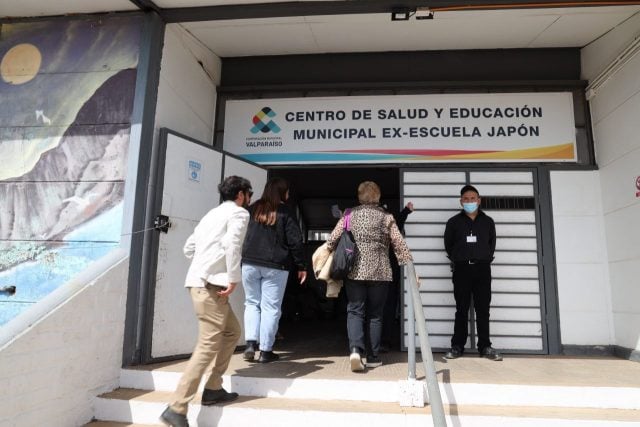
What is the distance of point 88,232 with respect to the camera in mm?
3643

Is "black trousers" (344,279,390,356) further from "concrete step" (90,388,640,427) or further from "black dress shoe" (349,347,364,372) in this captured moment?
"concrete step" (90,388,640,427)

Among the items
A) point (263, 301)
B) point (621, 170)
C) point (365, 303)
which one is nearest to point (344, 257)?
point (365, 303)

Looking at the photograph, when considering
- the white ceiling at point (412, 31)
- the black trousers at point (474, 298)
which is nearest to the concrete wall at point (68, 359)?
the white ceiling at point (412, 31)

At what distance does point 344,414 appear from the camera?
2654mm

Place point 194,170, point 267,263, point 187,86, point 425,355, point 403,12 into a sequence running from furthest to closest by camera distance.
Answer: point 187,86, point 194,170, point 403,12, point 267,263, point 425,355

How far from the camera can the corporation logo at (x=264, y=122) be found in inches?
195

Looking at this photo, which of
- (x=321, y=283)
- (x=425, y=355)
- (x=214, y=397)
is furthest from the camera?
(x=321, y=283)

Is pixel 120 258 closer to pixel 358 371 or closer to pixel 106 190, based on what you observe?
pixel 106 190

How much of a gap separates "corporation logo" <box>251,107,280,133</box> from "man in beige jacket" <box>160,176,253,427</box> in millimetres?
2286

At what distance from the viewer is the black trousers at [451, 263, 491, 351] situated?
13.1 ft

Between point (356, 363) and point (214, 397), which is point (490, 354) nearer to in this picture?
point (356, 363)

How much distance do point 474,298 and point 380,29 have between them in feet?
9.36

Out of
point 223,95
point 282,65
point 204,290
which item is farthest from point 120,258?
point 282,65

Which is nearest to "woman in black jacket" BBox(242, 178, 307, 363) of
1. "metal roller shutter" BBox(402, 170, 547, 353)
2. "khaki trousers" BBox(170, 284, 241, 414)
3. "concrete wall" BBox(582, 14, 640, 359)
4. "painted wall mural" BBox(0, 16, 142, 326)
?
"khaki trousers" BBox(170, 284, 241, 414)
